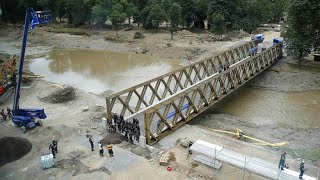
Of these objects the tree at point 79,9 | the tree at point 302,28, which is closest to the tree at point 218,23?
the tree at point 302,28

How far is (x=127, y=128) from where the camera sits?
18.7m

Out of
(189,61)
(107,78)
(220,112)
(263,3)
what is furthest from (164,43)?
(220,112)

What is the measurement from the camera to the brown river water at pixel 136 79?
83.5ft

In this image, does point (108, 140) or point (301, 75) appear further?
point (301, 75)

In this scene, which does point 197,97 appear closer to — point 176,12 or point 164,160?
point 164,160

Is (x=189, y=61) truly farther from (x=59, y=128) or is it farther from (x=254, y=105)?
(x=59, y=128)

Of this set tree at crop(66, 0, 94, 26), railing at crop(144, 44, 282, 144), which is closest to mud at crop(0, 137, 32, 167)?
railing at crop(144, 44, 282, 144)

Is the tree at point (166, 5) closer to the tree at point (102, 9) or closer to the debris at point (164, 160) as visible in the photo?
the tree at point (102, 9)

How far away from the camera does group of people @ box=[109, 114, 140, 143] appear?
60.3ft

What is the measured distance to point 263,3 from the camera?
189 feet

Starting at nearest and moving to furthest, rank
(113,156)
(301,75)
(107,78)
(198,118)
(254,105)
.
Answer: (113,156) → (198,118) → (254,105) → (301,75) → (107,78)

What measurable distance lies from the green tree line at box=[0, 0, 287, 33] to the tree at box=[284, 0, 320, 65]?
68.8ft

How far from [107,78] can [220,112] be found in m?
15.2

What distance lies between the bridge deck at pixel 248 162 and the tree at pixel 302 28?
2046 centimetres
